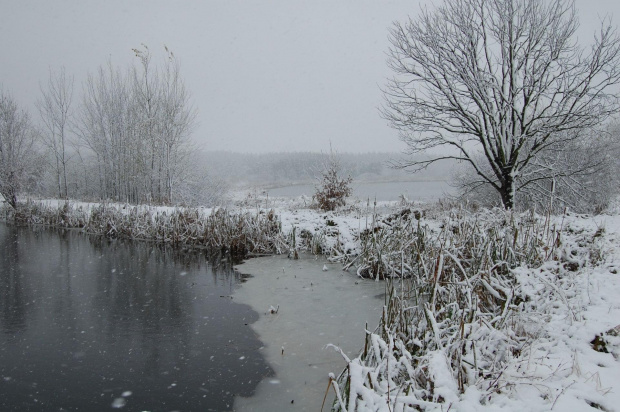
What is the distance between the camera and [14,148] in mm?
23578

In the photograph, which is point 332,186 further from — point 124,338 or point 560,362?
point 560,362

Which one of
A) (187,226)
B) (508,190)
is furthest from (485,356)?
(187,226)

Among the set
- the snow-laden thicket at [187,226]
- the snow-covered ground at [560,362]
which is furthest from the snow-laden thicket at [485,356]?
the snow-laden thicket at [187,226]

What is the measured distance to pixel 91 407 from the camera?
3.96 meters

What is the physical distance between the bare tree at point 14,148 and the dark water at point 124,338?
14385 millimetres

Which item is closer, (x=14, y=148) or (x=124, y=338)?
(x=124, y=338)

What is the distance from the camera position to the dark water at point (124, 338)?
13.9 ft

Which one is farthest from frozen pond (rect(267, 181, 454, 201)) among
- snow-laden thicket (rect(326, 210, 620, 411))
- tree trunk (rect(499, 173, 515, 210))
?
snow-laden thicket (rect(326, 210, 620, 411))

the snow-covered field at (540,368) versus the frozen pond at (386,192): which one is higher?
the frozen pond at (386,192)

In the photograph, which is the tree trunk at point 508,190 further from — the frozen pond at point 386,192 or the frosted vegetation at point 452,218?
the frozen pond at point 386,192

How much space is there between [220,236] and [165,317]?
18.5 feet

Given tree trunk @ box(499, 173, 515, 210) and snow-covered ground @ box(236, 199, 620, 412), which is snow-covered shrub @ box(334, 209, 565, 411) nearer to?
snow-covered ground @ box(236, 199, 620, 412)

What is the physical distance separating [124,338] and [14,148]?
2371 cm

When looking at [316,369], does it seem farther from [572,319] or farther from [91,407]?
[572,319]
